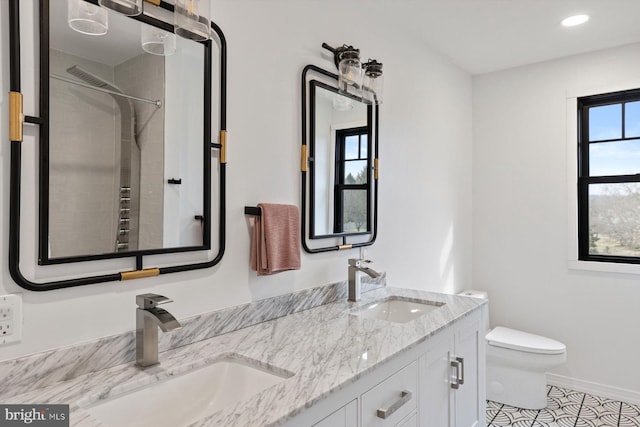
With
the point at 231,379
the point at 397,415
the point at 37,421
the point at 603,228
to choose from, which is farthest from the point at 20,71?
the point at 603,228

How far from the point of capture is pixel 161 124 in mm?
1347

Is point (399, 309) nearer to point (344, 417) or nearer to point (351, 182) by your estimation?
point (351, 182)

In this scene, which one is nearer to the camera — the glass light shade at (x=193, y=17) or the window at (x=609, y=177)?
the glass light shade at (x=193, y=17)

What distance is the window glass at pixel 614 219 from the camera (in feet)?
9.83

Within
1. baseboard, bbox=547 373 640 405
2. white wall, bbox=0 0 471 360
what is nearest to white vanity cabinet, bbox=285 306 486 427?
white wall, bbox=0 0 471 360

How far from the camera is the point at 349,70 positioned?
6.69 feet

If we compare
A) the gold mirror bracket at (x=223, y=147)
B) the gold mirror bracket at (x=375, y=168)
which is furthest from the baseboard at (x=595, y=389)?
the gold mirror bracket at (x=223, y=147)

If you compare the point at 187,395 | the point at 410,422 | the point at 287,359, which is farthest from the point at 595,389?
the point at 187,395

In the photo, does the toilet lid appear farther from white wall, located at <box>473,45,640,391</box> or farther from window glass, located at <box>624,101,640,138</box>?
window glass, located at <box>624,101,640,138</box>

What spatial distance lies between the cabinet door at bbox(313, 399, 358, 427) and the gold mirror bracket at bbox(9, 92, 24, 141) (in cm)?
104

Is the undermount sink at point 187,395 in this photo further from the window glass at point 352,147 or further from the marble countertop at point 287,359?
the window glass at point 352,147

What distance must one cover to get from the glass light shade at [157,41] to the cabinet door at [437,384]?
1.41 meters

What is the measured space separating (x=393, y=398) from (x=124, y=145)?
1.18m

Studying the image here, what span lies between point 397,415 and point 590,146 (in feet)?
9.31
